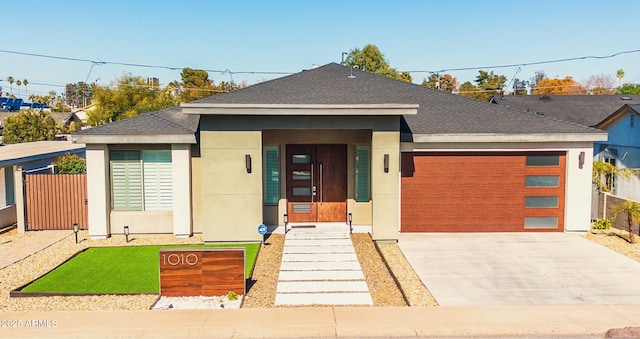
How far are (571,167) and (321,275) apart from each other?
876 centimetres

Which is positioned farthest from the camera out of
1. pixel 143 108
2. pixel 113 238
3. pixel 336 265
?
pixel 143 108

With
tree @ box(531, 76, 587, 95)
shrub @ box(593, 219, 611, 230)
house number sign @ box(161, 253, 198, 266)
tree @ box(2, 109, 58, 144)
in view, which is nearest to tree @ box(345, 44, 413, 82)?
tree @ box(531, 76, 587, 95)

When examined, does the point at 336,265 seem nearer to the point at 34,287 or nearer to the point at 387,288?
the point at 387,288

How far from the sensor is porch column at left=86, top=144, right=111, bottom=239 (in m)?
13.7

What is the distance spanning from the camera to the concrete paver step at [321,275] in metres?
10.4

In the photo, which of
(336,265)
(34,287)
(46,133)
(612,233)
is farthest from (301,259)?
(46,133)

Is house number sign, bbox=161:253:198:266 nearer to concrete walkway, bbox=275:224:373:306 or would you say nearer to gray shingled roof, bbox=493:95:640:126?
concrete walkway, bbox=275:224:373:306

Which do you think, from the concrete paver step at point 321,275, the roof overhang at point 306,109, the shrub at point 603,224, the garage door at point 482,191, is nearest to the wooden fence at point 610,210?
the shrub at point 603,224

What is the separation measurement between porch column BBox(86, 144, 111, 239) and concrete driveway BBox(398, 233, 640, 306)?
8587 mm

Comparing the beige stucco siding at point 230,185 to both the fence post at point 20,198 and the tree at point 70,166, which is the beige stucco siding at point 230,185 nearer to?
the fence post at point 20,198

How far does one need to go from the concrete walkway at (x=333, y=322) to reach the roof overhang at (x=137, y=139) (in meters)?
6.06

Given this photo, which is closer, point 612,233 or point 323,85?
point 612,233

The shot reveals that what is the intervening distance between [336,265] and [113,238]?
7.06 meters

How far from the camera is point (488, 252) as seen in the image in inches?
487
